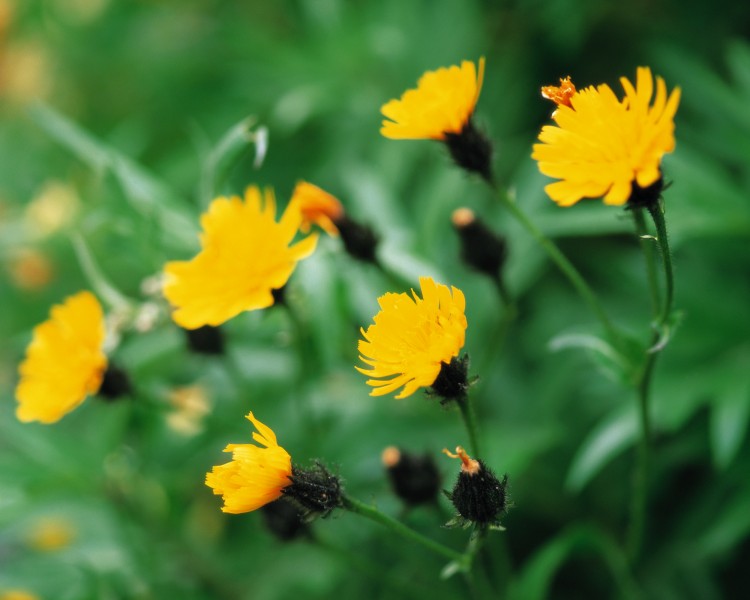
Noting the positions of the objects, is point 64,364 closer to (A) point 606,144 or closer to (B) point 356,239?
(B) point 356,239

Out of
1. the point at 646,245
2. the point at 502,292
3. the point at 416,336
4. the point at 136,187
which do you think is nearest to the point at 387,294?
the point at 416,336

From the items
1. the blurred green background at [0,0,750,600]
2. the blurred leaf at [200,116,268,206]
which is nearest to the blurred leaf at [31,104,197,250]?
the blurred green background at [0,0,750,600]

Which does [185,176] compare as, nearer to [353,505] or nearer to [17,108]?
[17,108]

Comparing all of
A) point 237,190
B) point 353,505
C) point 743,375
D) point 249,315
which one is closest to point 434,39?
point 237,190

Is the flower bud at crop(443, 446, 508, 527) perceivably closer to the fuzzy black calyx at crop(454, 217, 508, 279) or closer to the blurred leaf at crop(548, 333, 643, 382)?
the blurred leaf at crop(548, 333, 643, 382)

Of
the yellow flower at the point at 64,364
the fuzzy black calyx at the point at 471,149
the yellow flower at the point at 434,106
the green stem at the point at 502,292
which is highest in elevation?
the yellow flower at the point at 434,106

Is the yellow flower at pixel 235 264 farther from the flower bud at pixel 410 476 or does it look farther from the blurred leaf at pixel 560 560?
the blurred leaf at pixel 560 560

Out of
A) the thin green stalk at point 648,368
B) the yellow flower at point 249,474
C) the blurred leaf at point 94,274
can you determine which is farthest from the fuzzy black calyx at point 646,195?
the blurred leaf at point 94,274
